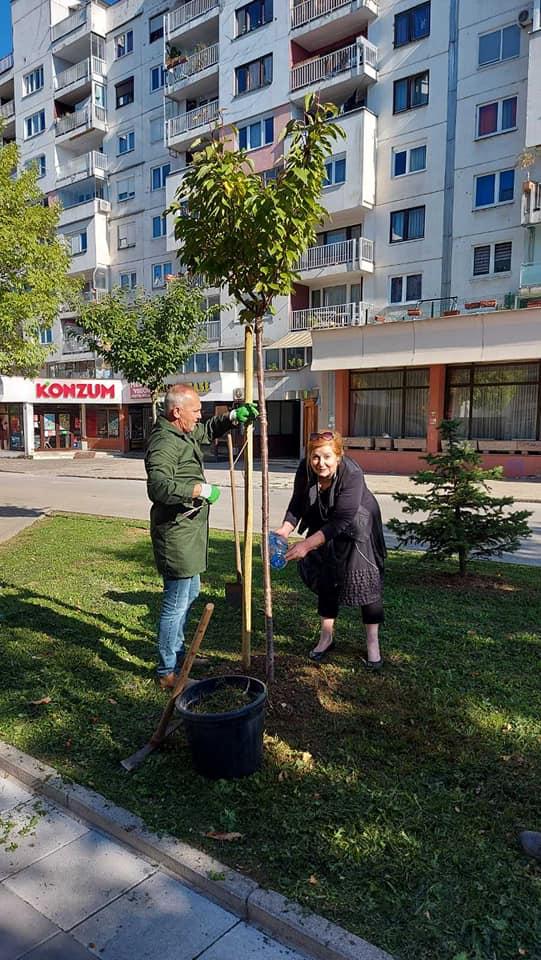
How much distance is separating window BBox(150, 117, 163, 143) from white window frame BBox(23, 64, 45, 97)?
9.81m

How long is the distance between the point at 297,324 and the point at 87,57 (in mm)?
23585

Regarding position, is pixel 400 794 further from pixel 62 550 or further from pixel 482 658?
pixel 62 550

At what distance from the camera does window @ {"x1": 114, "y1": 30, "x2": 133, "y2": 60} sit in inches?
1329

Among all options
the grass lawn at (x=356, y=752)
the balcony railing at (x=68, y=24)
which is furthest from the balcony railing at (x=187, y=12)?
the grass lawn at (x=356, y=752)

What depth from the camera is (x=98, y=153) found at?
35281mm

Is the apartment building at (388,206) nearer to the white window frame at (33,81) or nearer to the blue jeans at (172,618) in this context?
the white window frame at (33,81)

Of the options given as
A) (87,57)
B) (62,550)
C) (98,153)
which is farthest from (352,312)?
(87,57)

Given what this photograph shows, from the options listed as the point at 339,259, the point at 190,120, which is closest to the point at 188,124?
the point at 190,120

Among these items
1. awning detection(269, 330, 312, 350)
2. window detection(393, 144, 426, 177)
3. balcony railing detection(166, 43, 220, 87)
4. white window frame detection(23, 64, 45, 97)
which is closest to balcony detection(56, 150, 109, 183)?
white window frame detection(23, 64, 45, 97)

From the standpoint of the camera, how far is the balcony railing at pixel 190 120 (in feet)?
96.3

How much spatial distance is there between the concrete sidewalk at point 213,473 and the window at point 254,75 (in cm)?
1664

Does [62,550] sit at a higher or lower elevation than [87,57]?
lower

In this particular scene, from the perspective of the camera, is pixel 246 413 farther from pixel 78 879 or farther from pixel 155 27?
pixel 155 27

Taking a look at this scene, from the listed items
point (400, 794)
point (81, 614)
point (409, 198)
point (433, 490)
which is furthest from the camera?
point (409, 198)
